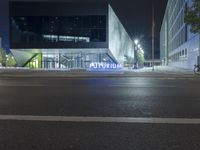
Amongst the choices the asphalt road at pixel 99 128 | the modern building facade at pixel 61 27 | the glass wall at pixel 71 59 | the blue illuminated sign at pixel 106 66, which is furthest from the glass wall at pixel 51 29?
the asphalt road at pixel 99 128

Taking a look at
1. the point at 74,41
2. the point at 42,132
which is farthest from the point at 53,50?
the point at 42,132

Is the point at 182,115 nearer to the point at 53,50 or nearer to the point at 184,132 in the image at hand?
the point at 184,132

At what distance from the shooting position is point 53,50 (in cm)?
7831

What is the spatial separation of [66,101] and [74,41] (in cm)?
6343

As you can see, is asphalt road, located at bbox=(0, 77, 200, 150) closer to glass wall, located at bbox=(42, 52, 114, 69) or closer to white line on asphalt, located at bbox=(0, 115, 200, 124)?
white line on asphalt, located at bbox=(0, 115, 200, 124)

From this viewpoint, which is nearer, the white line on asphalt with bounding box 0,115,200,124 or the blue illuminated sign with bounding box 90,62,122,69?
the white line on asphalt with bounding box 0,115,200,124

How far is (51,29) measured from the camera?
75375 millimetres

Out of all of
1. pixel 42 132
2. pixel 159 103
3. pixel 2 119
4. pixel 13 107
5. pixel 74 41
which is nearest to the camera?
pixel 42 132

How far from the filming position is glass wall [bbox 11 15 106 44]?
74125mm

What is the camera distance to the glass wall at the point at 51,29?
243 feet

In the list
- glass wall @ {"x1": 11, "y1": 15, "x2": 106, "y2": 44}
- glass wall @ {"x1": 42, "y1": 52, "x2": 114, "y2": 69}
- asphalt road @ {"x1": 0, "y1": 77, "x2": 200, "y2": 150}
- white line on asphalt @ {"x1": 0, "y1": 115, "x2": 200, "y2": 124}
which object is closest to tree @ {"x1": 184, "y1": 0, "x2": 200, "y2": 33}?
asphalt road @ {"x1": 0, "y1": 77, "x2": 200, "y2": 150}

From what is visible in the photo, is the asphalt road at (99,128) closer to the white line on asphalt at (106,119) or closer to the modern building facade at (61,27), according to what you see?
the white line on asphalt at (106,119)

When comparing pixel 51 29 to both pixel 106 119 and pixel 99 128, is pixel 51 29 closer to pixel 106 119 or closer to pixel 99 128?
pixel 106 119

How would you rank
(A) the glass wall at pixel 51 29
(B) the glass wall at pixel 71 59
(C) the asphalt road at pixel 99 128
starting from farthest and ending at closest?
(B) the glass wall at pixel 71 59 → (A) the glass wall at pixel 51 29 → (C) the asphalt road at pixel 99 128
